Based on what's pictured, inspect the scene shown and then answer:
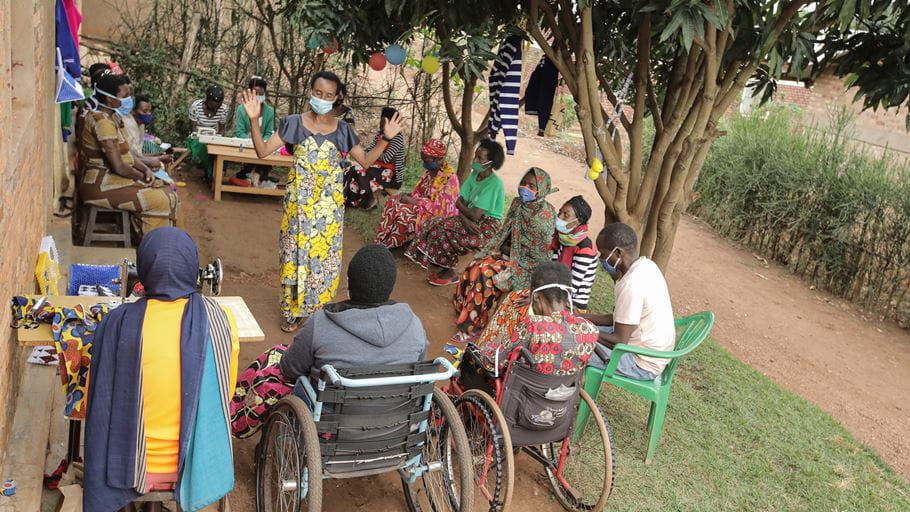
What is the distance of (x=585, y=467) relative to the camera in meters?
4.41

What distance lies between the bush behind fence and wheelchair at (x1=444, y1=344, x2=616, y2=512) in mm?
6820

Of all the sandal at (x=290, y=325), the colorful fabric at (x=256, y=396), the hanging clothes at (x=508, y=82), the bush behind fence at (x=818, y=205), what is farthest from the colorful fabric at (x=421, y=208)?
the bush behind fence at (x=818, y=205)

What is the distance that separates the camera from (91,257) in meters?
5.36

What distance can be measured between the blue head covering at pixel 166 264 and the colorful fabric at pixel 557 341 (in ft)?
5.53

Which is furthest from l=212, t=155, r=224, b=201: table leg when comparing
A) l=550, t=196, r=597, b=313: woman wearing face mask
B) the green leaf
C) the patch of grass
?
the green leaf

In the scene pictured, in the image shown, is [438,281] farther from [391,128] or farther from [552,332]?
[552,332]

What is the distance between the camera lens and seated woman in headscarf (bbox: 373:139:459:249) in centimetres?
747

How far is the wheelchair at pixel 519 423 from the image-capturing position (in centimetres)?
365

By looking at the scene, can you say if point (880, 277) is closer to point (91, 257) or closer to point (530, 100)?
point (530, 100)

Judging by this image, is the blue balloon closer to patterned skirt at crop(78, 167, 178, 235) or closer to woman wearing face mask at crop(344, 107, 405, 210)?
woman wearing face mask at crop(344, 107, 405, 210)

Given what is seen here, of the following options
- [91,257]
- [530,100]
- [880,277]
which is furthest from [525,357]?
[880,277]

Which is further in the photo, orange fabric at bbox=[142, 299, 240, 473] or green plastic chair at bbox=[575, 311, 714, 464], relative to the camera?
green plastic chair at bbox=[575, 311, 714, 464]

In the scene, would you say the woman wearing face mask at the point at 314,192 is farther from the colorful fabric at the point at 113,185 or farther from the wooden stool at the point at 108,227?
the wooden stool at the point at 108,227

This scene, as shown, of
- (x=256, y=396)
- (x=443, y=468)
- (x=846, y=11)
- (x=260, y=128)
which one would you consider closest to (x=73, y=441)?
(x=256, y=396)
